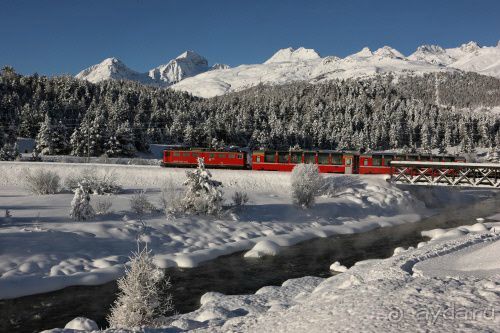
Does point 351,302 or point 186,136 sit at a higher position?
point 186,136

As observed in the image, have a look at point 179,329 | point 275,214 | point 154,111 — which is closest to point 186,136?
point 154,111

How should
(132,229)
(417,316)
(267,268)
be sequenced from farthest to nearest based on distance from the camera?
(132,229), (267,268), (417,316)

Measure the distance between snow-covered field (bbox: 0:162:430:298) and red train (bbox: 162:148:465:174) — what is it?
2463 mm

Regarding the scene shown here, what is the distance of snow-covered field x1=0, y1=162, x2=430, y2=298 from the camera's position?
828 inches

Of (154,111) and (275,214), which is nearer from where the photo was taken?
(275,214)

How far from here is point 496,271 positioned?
14.3m

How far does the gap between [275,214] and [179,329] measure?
22.5 m

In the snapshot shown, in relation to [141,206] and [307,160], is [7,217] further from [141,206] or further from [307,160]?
[307,160]

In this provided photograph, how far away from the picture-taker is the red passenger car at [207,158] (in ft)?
162

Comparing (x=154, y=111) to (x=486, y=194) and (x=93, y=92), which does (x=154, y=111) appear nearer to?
(x=93, y=92)

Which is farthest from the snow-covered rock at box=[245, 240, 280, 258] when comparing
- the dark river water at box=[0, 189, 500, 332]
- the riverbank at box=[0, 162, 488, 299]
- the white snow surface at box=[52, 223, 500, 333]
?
the white snow surface at box=[52, 223, 500, 333]

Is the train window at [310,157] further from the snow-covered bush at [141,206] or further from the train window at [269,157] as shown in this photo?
the snow-covered bush at [141,206]

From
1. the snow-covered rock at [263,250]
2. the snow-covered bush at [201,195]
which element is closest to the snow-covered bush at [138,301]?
the snow-covered rock at [263,250]

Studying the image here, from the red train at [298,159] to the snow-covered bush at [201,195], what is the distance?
16444 millimetres
